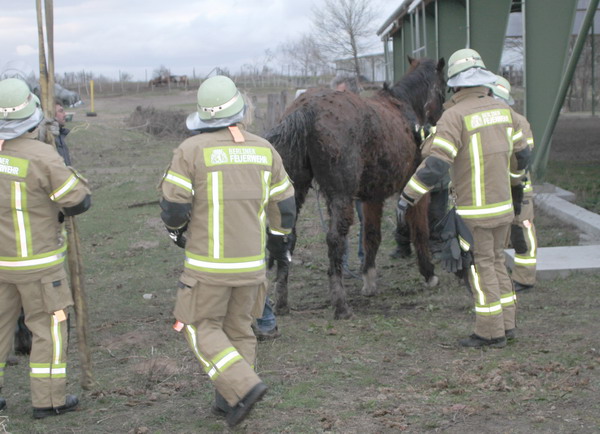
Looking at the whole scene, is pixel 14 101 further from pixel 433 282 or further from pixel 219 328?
pixel 433 282

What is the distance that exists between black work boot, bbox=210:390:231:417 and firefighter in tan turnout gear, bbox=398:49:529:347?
2069 millimetres

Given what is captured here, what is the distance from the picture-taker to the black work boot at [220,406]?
4.55 metres

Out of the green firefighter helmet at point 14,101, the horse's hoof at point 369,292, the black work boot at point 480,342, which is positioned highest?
the green firefighter helmet at point 14,101

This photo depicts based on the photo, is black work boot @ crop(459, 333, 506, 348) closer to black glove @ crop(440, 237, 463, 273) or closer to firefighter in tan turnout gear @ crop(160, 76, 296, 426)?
black glove @ crop(440, 237, 463, 273)

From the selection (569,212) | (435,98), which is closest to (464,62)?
(435,98)

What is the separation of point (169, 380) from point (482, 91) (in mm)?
3197

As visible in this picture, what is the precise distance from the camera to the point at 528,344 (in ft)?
18.9

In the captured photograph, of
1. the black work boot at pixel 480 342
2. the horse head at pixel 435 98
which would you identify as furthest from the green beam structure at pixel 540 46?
the black work boot at pixel 480 342

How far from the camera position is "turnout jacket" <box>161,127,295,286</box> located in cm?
423

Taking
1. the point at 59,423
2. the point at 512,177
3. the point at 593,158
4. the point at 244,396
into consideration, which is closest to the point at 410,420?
the point at 244,396

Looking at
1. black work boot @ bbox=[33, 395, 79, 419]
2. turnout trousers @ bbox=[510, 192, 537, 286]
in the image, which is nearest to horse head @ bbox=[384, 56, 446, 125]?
turnout trousers @ bbox=[510, 192, 537, 286]

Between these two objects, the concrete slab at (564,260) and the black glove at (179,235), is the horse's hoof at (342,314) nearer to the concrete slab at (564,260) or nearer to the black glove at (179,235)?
the concrete slab at (564,260)

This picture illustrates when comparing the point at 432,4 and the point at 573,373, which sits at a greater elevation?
the point at 432,4

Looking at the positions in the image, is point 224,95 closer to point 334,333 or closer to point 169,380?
point 169,380
